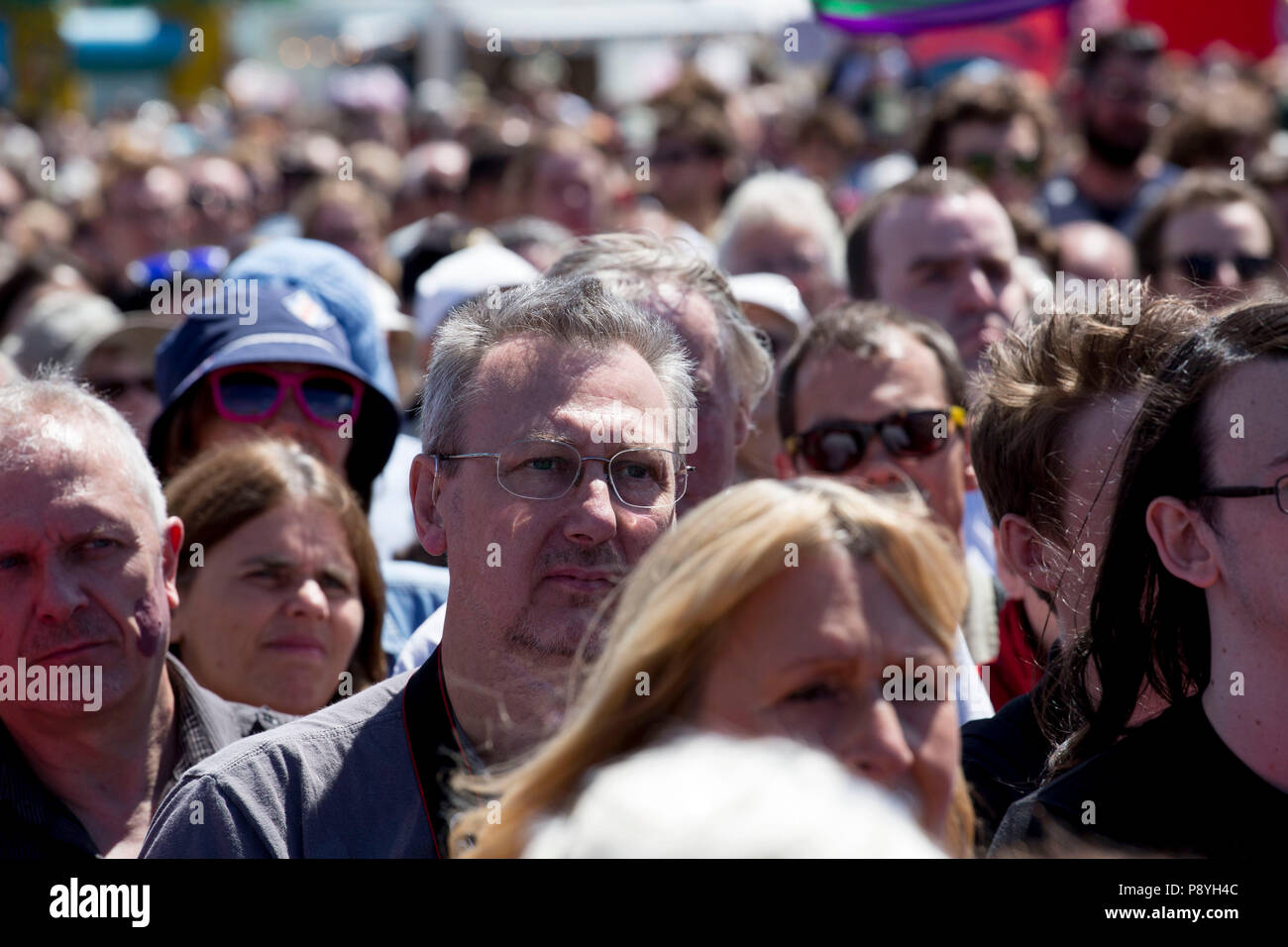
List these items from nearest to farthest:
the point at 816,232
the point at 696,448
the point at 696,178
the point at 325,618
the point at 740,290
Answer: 1. the point at 696,448
2. the point at 325,618
3. the point at 740,290
4. the point at 816,232
5. the point at 696,178

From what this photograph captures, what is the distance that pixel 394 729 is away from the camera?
8.68 ft

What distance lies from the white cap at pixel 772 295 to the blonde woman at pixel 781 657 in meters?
3.44

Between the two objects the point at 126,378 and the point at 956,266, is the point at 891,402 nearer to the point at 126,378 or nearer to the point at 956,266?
the point at 956,266

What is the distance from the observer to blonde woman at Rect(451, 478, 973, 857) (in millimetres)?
1951

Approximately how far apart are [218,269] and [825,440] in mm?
3840

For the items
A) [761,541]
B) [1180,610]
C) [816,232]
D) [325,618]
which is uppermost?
[816,232]

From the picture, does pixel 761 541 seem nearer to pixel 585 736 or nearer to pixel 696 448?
pixel 585 736

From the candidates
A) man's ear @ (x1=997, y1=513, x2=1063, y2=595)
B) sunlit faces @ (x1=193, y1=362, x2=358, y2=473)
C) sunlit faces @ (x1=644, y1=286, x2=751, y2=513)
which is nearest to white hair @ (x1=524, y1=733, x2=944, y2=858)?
man's ear @ (x1=997, y1=513, x2=1063, y2=595)

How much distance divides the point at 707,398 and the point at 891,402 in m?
0.60

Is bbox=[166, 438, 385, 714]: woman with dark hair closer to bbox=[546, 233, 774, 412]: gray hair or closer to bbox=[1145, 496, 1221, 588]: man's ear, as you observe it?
bbox=[546, 233, 774, 412]: gray hair

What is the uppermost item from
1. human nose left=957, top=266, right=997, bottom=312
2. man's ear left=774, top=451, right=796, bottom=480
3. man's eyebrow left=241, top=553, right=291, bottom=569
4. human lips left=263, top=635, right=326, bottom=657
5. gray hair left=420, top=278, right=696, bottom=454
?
human nose left=957, top=266, right=997, bottom=312

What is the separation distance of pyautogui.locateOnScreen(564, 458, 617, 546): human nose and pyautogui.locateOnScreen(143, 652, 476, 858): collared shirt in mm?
365
